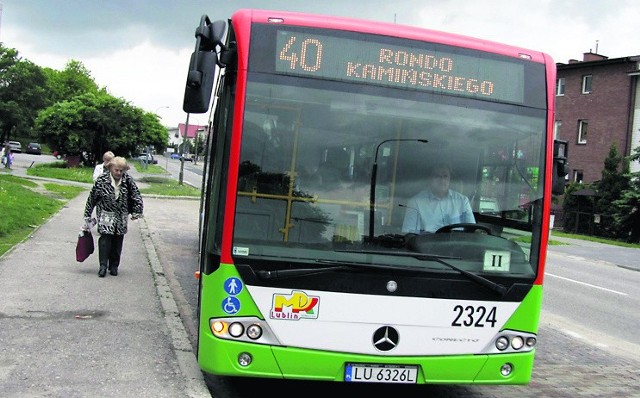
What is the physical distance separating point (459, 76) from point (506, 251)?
1.36m

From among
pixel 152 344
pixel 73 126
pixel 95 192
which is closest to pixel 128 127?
pixel 73 126

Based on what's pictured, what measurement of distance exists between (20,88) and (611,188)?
75.9 meters

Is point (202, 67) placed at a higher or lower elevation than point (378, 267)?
higher

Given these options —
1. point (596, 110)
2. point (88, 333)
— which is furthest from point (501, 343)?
point (596, 110)

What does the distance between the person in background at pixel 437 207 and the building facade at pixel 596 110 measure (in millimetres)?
38268

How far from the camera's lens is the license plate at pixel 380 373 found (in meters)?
4.90

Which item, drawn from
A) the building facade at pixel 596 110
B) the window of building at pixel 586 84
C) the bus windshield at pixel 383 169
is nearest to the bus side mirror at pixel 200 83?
the bus windshield at pixel 383 169

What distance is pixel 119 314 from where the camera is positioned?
7.49 metres

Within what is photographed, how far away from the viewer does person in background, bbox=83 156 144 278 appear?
966 centimetres

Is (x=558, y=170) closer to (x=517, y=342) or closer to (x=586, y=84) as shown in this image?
(x=517, y=342)

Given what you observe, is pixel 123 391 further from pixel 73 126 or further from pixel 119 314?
pixel 73 126

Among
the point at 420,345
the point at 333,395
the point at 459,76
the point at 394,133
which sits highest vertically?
the point at 459,76

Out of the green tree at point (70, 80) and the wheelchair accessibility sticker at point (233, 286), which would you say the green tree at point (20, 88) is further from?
the wheelchair accessibility sticker at point (233, 286)

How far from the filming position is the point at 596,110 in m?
44.5
